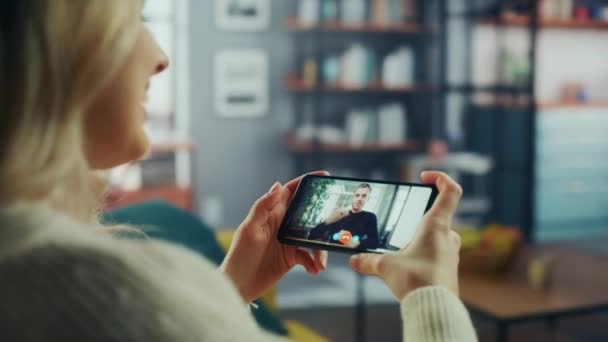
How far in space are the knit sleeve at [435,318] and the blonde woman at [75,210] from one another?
0.60 ft

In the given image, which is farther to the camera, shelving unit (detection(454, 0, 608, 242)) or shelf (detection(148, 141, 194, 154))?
shelving unit (detection(454, 0, 608, 242))

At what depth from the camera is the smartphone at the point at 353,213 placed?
72 centimetres

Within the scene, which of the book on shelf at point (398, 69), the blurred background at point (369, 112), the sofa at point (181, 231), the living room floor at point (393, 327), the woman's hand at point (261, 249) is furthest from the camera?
the book on shelf at point (398, 69)

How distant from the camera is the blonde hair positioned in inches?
17.4

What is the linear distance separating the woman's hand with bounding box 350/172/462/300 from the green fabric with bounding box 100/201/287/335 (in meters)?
1.14

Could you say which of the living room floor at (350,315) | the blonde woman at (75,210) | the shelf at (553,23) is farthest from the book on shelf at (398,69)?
the blonde woman at (75,210)

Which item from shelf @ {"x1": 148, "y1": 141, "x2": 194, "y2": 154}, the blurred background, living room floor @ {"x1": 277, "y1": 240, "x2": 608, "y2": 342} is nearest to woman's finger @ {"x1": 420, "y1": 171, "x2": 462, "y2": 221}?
living room floor @ {"x1": 277, "y1": 240, "x2": 608, "y2": 342}

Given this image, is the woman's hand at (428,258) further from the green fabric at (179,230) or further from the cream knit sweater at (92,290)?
the green fabric at (179,230)

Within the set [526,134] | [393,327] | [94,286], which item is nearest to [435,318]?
[94,286]

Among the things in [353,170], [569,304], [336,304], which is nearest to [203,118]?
[353,170]

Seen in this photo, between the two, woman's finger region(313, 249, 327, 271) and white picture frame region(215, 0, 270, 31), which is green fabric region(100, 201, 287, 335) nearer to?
woman's finger region(313, 249, 327, 271)

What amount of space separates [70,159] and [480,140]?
4712 millimetres

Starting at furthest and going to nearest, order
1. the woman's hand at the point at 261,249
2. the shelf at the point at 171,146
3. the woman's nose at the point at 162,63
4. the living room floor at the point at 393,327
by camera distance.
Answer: the shelf at the point at 171,146 → the living room floor at the point at 393,327 → the woman's hand at the point at 261,249 → the woman's nose at the point at 162,63

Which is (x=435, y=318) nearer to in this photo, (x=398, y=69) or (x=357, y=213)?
(x=357, y=213)
